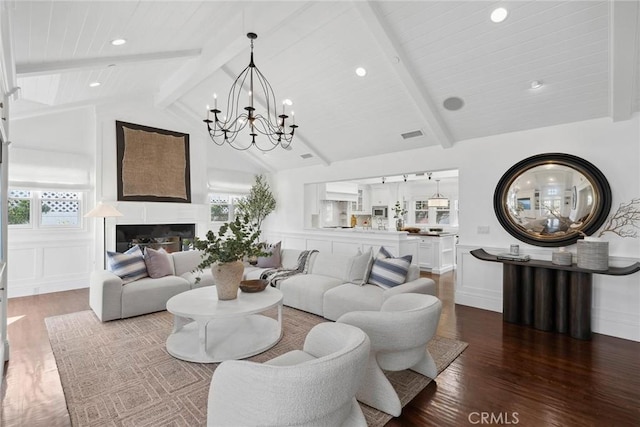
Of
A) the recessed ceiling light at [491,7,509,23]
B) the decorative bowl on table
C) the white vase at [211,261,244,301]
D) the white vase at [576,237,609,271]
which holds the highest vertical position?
the recessed ceiling light at [491,7,509,23]

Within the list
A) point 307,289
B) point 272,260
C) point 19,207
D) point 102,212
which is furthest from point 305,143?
point 19,207

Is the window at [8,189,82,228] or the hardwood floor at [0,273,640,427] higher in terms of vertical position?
the window at [8,189,82,228]

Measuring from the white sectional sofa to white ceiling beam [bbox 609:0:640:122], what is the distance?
2.92 metres

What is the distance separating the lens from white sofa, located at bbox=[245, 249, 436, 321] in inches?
143

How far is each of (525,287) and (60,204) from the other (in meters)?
7.76

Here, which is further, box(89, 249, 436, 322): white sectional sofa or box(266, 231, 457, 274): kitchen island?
box(266, 231, 457, 274): kitchen island

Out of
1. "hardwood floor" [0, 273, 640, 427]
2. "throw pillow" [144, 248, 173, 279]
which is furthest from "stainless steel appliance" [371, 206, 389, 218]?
"throw pillow" [144, 248, 173, 279]

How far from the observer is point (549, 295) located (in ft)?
12.6

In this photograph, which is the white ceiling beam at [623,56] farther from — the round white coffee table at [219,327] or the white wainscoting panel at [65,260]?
the white wainscoting panel at [65,260]

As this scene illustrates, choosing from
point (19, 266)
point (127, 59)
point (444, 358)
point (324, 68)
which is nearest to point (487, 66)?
point (324, 68)

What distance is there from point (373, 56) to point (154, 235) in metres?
5.49

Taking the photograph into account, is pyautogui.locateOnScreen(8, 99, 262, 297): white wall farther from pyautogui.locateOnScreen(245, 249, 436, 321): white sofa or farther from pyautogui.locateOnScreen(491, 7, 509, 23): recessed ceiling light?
pyautogui.locateOnScreen(491, 7, 509, 23): recessed ceiling light

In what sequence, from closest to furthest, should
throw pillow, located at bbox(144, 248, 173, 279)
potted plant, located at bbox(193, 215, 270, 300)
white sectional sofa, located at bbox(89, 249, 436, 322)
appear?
potted plant, located at bbox(193, 215, 270, 300) → white sectional sofa, located at bbox(89, 249, 436, 322) → throw pillow, located at bbox(144, 248, 173, 279)

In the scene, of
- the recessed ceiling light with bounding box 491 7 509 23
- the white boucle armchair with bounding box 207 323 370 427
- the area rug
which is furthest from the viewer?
the recessed ceiling light with bounding box 491 7 509 23
